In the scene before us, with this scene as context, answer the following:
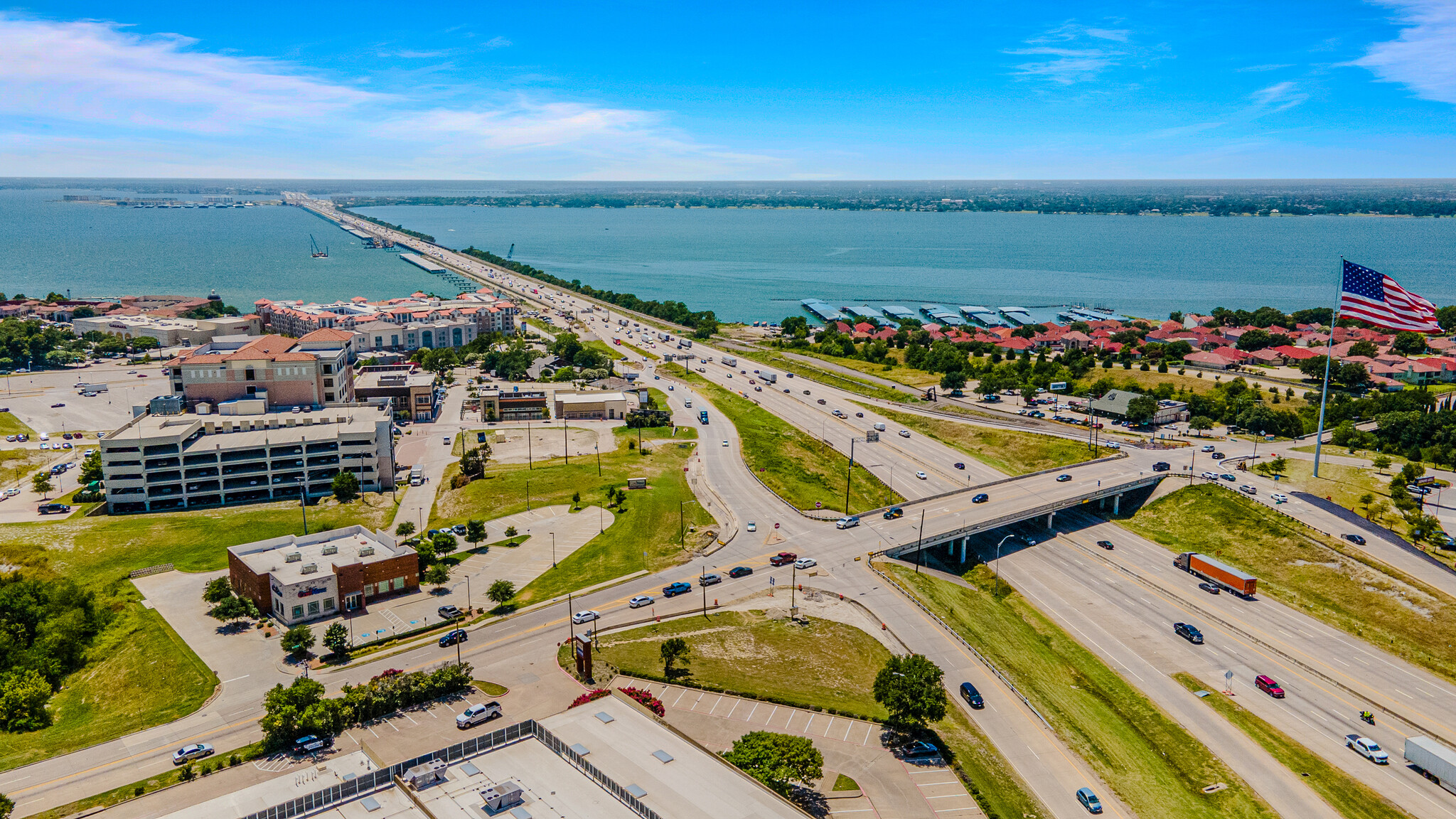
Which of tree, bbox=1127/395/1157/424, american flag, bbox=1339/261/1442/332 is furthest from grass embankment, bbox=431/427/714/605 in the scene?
american flag, bbox=1339/261/1442/332

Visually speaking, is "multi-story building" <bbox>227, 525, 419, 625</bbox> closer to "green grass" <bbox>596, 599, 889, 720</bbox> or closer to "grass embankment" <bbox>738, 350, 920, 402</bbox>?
"green grass" <bbox>596, 599, 889, 720</bbox>

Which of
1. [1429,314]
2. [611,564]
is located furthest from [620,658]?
[1429,314]

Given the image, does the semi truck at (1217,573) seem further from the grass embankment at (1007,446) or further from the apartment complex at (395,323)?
the apartment complex at (395,323)

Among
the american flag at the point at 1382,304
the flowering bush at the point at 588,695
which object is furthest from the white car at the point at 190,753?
the american flag at the point at 1382,304

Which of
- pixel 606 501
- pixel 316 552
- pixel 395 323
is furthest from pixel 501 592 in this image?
pixel 395 323

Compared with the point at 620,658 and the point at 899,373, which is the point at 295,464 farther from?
the point at 899,373

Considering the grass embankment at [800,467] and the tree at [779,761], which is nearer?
the tree at [779,761]

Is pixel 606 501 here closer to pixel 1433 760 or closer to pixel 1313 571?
pixel 1313 571
